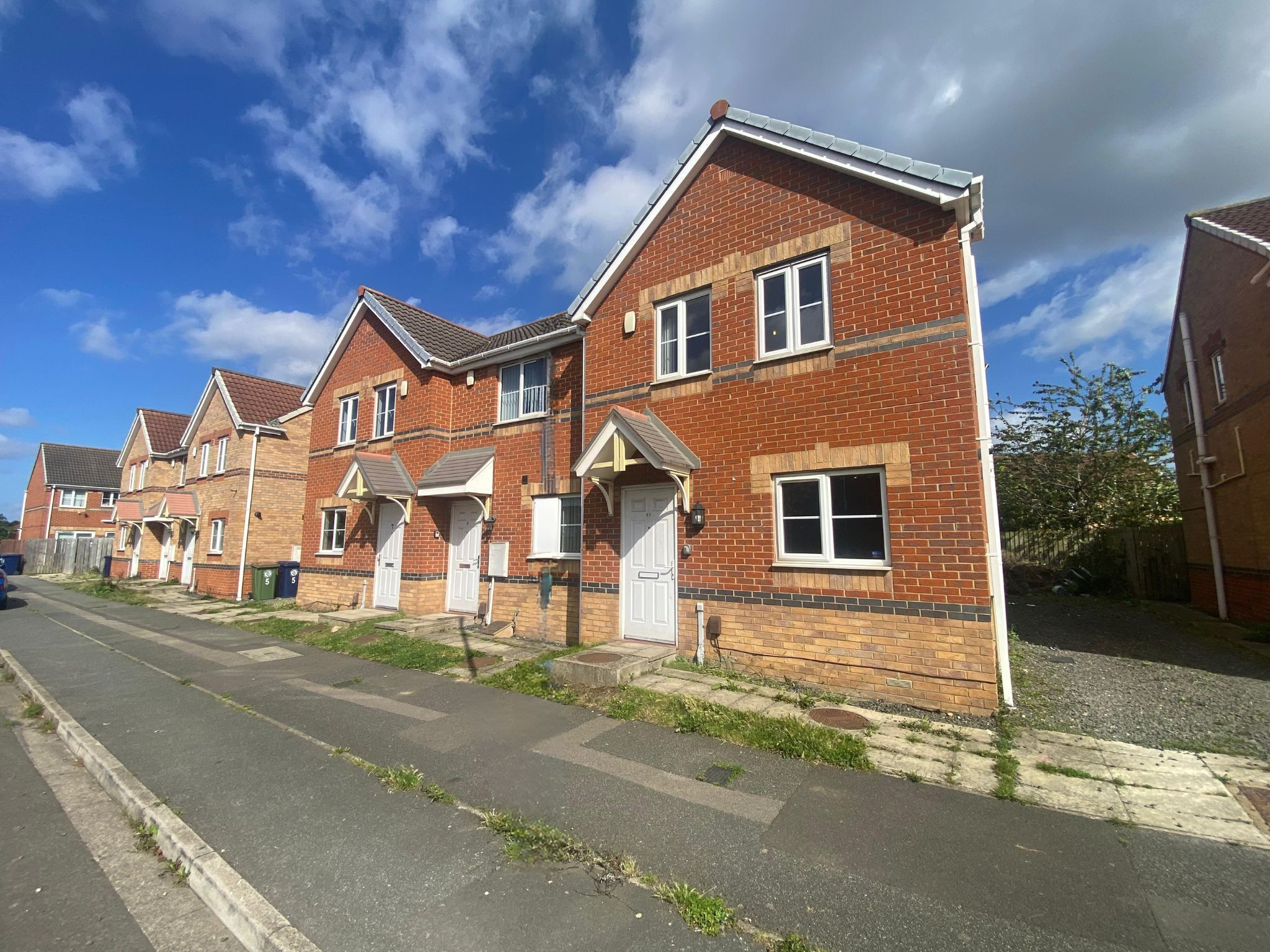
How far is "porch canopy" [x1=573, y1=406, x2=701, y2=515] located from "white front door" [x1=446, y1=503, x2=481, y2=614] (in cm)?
467

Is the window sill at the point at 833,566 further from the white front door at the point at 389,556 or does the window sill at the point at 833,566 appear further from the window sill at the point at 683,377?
the white front door at the point at 389,556

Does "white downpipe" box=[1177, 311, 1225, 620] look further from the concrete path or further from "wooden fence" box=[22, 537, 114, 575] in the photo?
"wooden fence" box=[22, 537, 114, 575]

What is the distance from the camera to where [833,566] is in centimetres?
739

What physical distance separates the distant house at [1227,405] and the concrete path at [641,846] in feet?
33.2

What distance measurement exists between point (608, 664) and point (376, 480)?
8.19m

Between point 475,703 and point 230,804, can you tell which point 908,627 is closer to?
point 475,703

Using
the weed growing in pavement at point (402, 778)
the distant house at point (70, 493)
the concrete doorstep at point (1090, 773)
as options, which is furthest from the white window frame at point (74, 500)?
the concrete doorstep at point (1090, 773)

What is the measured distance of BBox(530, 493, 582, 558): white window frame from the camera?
11484mm

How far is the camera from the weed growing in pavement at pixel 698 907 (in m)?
3.11

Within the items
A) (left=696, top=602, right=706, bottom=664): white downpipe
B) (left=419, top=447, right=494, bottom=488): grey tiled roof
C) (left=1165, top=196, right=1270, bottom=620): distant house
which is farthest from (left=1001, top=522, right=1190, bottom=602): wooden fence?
(left=419, top=447, right=494, bottom=488): grey tiled roof

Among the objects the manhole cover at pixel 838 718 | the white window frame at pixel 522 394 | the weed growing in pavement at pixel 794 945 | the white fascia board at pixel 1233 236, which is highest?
the white fascia board at pixel 1233 236

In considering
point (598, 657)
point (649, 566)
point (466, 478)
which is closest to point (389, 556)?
point (466, 478)

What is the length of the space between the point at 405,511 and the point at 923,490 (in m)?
11.0

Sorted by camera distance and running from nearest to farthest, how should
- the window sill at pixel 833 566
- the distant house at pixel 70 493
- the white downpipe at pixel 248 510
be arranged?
the window sill at pixel 833 566, the white downpipe at pixel 248 510, the distant house at pixel 70 493
